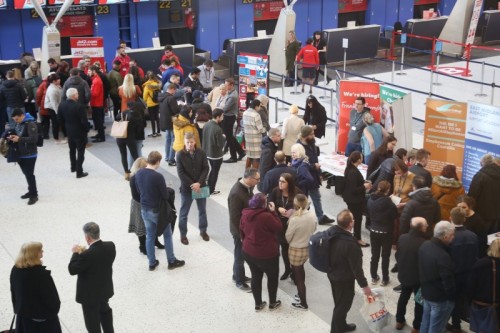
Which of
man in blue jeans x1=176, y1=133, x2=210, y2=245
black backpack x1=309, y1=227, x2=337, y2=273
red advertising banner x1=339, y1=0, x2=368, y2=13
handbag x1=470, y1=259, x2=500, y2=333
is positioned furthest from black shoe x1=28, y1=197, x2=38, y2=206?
red advertising banner x1=339, y1=0, x2=368, y2=13

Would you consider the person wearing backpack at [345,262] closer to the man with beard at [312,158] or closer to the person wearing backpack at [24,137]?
the man with beard at [312,158]

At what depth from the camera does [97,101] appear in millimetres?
14188

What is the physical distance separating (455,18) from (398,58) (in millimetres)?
2120

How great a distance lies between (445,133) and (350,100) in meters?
2.06

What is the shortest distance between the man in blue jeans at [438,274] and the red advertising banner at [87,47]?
11479 millimetres

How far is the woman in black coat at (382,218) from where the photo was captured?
801cm

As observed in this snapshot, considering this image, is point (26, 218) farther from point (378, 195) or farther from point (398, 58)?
point (398, 58)

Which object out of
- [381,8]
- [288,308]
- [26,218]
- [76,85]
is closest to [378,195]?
[288,308]

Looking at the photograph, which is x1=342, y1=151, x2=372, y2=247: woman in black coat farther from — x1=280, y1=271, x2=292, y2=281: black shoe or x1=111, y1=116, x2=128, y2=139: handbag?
x1=111, y1=116, x2=128, y2=139: handbag

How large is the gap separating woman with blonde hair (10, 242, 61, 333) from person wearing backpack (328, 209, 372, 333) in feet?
8.76

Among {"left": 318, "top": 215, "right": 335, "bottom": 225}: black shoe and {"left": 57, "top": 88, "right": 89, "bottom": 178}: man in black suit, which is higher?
{"left": 57, "top": 88, "right": 89, "bottom": 178}: man in black suit

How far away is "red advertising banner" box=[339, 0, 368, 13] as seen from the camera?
24062 millimetres

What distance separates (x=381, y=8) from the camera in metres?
24.4

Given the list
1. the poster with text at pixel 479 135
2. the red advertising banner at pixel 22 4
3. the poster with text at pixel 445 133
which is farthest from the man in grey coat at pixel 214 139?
the red advertising banner at pixel 22 4
